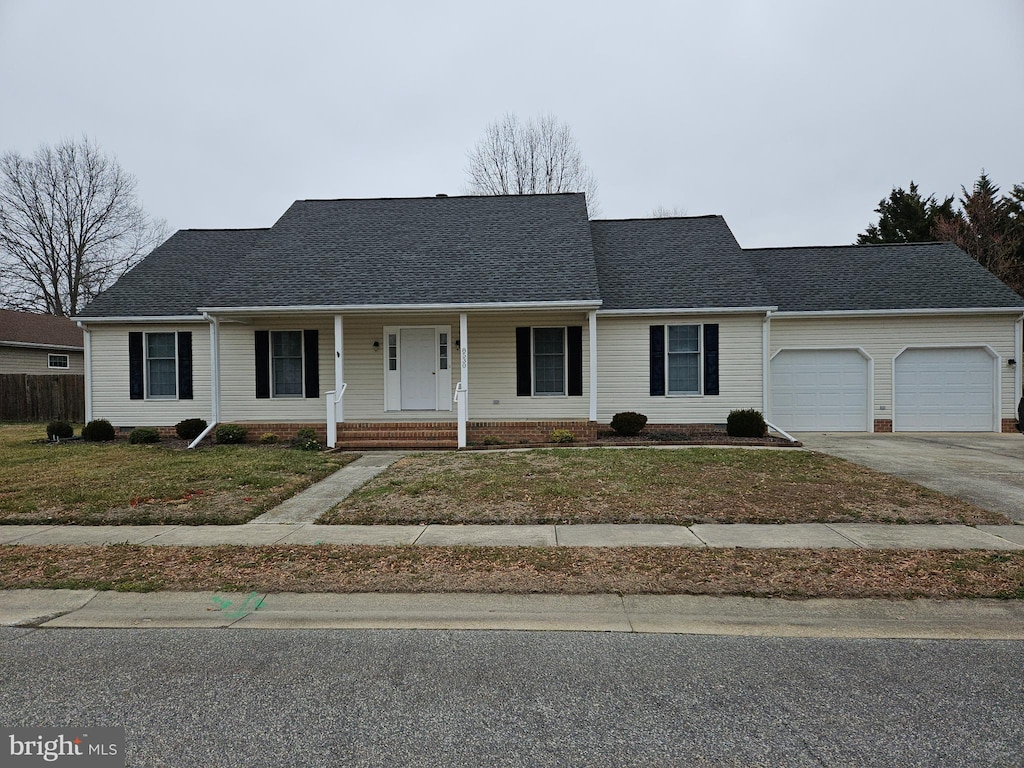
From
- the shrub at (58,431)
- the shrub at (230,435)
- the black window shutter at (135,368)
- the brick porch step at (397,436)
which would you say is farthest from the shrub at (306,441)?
the shrub at (58,431)

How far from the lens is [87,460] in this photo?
11.0m

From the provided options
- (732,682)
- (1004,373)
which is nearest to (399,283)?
(732,682)

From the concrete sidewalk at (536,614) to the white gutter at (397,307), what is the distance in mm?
8873

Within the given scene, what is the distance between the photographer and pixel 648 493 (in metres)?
7.73

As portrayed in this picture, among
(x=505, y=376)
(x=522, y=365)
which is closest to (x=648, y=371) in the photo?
(x=522, y=365)

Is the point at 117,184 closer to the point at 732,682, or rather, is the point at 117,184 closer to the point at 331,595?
the point at 331,595

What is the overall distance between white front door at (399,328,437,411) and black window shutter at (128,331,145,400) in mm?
6584

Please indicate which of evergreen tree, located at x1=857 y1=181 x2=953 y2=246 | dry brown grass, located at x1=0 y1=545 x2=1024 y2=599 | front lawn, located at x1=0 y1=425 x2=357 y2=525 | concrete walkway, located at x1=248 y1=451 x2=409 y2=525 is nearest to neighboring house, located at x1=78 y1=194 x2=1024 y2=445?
front lawn, located at x1=0 y1=425 x2=357 y2=525

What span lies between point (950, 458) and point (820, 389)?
15.8ft

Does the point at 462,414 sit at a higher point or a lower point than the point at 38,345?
lower

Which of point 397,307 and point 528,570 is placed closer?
point 528,570

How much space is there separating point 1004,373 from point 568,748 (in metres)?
16.9

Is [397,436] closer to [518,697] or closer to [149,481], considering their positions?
[149,481]

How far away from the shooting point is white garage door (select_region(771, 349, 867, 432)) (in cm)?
1502
